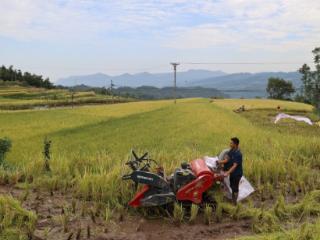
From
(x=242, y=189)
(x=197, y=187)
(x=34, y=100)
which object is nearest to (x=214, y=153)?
(x=242, y=189)

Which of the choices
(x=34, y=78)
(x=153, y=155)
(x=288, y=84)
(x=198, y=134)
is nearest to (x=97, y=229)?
(x=153, y=155)

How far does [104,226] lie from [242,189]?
9.44ft

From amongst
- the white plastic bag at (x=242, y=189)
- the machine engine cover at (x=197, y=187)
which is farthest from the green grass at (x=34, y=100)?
the machine engine cover at (x=197, y=187)

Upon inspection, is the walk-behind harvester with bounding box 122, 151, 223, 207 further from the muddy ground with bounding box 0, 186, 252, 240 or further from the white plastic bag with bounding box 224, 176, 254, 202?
the white plastic bag with bounding box 224, 176, 254, 202

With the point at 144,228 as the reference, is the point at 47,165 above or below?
above

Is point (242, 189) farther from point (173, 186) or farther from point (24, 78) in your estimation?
point (24, 78)

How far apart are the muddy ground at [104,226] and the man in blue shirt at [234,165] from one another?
0.67 metres

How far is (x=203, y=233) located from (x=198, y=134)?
Answer: 32.0 ft

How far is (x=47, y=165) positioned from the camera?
900 cm

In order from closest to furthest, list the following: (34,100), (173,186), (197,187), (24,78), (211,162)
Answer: (197,187) → (173,186) → (211,162) → (34,100) → (24,78)

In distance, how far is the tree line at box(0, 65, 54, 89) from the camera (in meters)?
78.5

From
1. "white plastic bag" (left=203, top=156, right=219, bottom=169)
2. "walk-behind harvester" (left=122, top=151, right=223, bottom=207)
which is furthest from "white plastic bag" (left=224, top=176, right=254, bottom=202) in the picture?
"walk-behind harvester" (left=122, top=151, right=223, bottom=207)

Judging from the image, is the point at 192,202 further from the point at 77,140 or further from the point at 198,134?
the point at 77,140

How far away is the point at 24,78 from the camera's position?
8144cm
